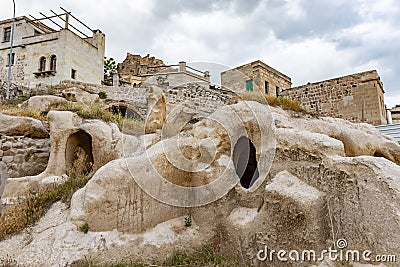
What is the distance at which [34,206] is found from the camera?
20.0 ft

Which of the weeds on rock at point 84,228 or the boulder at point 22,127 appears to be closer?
the weeds on rock at point 84,228

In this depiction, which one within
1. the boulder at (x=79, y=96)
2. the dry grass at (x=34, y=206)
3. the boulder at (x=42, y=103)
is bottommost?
the dry grass at (x=34, y=206)

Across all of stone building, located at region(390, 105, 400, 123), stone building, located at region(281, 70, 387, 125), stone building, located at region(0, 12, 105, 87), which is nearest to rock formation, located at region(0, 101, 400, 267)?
stone building, located at region(281, 70, 387, 125)

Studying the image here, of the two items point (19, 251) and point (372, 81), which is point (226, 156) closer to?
point (19, 251)

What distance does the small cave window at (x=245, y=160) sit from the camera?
20.7ft

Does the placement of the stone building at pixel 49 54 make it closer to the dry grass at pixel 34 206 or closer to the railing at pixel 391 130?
the dry grass at pixel 34 206

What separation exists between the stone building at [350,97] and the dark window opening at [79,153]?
374 inches

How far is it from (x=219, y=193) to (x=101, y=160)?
11.0 ft

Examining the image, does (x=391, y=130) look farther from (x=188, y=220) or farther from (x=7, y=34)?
(x=7, y=34)

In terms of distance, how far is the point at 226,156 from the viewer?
19.8 ft

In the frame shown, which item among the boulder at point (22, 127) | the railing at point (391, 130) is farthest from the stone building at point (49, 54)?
the railing at point (391, 130)

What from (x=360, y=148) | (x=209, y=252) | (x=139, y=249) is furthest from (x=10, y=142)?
(x=360, y=148)

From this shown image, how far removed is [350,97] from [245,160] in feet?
35.7

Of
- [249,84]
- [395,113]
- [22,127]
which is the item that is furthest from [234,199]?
[395,113]
